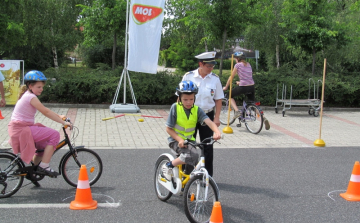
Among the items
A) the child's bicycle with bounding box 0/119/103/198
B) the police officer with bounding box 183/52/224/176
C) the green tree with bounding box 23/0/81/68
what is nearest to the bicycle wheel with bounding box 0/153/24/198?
the child's bicycle with bounding box 0/119/103/198

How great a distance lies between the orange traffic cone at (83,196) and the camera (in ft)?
15.6

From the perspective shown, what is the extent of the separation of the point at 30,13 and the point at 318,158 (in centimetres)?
2578

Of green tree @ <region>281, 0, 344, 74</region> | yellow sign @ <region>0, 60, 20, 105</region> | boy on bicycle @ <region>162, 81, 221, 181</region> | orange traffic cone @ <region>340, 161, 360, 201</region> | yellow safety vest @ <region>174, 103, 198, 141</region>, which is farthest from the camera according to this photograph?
green tree @ <region>281, 0, 344, 74</region>

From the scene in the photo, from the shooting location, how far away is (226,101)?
37.8ft

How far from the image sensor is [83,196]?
4.79 meters

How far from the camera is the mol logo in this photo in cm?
1190

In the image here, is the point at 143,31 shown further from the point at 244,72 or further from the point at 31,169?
the point at 31,169

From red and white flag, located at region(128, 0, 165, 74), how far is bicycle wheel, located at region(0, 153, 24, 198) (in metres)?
7.23

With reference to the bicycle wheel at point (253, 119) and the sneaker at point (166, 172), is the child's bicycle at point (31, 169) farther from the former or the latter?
the bicycle wheel at point (253, 119)

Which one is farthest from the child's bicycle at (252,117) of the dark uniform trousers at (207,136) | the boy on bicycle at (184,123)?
the boy on bicycle at (184,123)

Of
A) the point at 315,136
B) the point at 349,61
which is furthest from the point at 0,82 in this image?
the point at 349,61

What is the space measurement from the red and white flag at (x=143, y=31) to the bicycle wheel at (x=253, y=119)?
3.72 m

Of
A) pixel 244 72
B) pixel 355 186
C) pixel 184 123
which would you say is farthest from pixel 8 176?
pixel 244 72

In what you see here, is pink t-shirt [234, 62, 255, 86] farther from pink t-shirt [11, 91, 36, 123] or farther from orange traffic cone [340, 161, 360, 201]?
pink t-shirt [11, 91, 36, 123]
